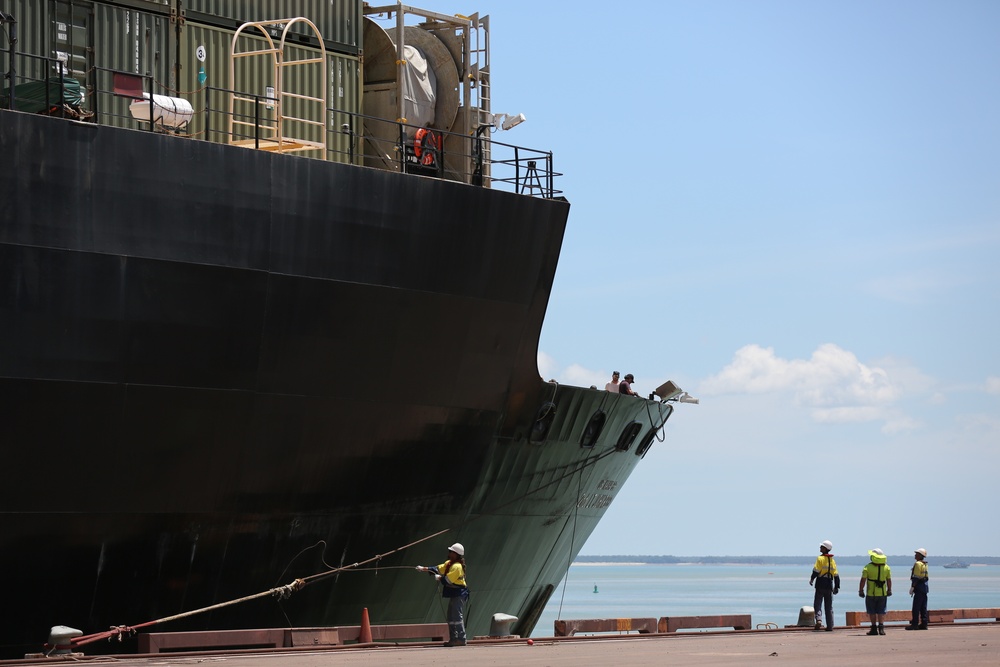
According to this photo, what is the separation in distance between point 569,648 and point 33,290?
815 centimetres

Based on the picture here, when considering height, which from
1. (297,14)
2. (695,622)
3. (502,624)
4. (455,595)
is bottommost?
(695,622)

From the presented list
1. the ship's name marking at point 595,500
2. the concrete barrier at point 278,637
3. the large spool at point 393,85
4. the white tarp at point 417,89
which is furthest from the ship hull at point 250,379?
the white tarp at point 417,89

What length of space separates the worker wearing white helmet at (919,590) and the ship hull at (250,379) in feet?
20.7

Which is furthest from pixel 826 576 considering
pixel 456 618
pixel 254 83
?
pixel 254 83

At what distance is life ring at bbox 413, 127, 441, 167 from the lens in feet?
69.3

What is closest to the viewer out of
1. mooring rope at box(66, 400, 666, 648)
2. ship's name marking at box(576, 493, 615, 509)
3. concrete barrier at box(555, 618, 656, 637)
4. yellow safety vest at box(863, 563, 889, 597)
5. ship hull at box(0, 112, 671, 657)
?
ship hull at box(0, 112, 671, 657)

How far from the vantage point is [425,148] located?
2119cm

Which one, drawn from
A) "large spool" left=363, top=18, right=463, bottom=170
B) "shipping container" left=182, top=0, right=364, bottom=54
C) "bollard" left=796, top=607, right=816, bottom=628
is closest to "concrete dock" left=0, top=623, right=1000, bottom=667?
"bollard" left=796, top=607, right=816, bottom=628

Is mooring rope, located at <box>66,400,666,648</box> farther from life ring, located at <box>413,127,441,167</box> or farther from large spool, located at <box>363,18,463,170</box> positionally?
large spool, located at <box>363,18,463,170</box>

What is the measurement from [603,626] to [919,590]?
5.49 meters

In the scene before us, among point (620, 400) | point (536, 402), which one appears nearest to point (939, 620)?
point (620, 400)

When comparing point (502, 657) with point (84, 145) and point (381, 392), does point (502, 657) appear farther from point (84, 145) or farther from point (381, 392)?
point (84, 145)

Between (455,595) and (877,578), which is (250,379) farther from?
(877,578)

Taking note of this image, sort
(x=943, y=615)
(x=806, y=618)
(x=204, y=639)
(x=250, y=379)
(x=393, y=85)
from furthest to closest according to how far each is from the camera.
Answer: (x=943, y=615) → (x=806, y=618) → (x=393, y=85) → (x=250, y=379) → (x=204, y=639)
